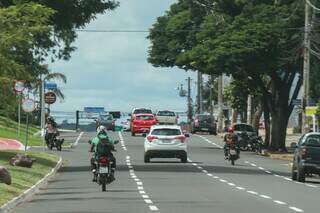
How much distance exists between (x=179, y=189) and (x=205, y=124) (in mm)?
57204

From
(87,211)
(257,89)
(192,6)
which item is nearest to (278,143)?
(257,89)

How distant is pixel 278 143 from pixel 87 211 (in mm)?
41081

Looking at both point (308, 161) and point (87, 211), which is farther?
point (308, 161)

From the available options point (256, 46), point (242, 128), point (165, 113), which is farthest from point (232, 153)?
point (165, 113)

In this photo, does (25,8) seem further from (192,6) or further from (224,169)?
(192,6)

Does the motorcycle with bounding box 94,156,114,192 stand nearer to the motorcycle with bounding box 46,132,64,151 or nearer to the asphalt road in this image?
the asphalt road

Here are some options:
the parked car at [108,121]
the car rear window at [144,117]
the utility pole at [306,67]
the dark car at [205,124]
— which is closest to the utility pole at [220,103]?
the dark car at [205,124]

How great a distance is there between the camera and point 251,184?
103ft

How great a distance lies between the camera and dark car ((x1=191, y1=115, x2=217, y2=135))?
85.0m

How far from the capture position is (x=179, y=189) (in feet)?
92.4

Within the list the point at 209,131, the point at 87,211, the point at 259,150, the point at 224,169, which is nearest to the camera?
the point at 87,211

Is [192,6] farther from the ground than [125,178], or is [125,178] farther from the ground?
[192,6]

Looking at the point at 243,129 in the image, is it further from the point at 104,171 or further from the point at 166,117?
the point at 104,171

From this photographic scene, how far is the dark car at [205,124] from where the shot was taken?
279 ft
